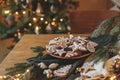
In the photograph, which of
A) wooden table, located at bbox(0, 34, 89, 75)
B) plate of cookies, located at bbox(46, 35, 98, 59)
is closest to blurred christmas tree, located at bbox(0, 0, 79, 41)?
wooden table, located at bbox(0, 34, 89, 75)

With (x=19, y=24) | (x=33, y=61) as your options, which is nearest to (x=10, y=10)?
(x=19, y=24)

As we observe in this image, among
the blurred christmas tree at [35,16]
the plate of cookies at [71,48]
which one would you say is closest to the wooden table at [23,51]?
the plate of cookies at [71,48]

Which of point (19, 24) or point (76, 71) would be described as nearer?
point (76, 71)

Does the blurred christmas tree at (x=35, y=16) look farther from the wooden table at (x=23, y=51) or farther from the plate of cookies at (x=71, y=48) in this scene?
the plate of cookies at (x=71, y=48)

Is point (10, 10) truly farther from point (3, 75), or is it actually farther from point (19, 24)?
point (3, 75)

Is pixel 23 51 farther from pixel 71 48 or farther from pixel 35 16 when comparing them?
pixel 35 16

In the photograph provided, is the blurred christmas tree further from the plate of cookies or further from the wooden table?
the plate of cookies
